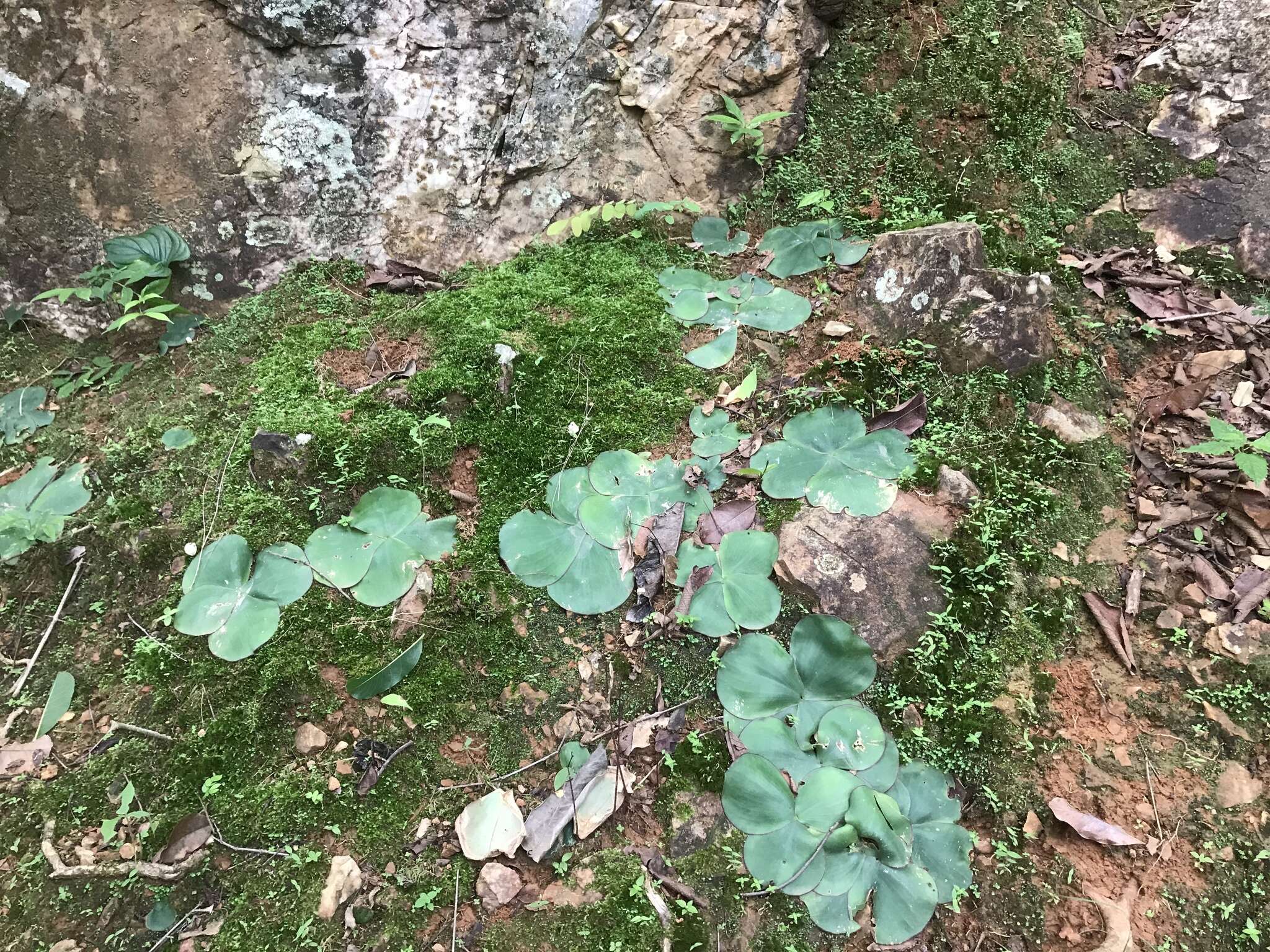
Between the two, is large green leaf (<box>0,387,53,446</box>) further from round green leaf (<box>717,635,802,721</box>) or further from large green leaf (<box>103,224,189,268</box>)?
round green leaf (<box>717,635,802,721</box>)

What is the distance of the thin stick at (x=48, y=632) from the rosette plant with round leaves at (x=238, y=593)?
473 mm

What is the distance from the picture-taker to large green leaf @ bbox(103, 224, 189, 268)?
122 inches

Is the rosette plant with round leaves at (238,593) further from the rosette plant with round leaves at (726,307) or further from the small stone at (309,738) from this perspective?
the rosette plant with round leaves at (726,307)

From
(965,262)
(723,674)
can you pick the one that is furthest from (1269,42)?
(723,674)

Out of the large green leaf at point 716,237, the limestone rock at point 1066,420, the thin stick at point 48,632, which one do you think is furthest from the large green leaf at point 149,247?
the limestone rock at point 1066,420

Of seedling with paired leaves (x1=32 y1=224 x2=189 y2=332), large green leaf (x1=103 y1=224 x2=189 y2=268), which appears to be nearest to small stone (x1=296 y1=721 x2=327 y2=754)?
seedling with paired leaves (x1=32 y1=224 x2=189 y2=332)

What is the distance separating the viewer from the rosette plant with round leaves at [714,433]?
279 cm

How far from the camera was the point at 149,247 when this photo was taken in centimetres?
313

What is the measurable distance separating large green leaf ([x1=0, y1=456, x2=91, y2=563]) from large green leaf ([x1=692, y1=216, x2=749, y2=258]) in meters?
3.05

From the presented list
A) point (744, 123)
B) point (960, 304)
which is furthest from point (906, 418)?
point (744, 123)

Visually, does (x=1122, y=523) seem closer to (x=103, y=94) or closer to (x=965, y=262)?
(x=965, y=262)

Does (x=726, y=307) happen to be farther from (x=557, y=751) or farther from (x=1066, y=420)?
(x=557, y=751)

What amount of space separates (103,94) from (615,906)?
403cm

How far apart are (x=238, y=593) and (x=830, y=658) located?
2.13m
